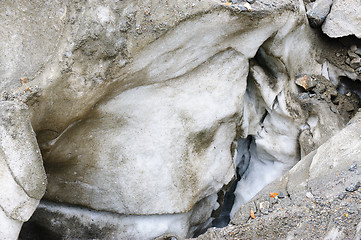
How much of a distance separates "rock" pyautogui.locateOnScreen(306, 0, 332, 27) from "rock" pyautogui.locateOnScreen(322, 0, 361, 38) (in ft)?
0.10

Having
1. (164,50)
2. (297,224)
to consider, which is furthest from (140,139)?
(297,224)

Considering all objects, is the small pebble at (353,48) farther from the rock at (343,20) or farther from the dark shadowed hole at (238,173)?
the dark shadowed hole at (238,173)

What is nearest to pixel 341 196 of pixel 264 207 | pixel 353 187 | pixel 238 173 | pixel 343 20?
pixel 353 187

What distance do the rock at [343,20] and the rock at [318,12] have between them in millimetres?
32

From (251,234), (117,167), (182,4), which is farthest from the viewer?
(117,167)

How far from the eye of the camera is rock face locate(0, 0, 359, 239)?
231 centimetres

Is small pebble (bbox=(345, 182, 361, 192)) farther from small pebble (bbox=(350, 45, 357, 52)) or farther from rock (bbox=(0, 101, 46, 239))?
rock (bbox=(0, 101, 46, 239))

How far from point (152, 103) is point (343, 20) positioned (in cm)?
139

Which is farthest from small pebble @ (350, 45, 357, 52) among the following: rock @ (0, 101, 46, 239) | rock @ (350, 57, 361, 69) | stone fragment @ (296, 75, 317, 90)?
rock @ (0, 101, 46, 239)

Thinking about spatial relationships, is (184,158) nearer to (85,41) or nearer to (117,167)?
(117,167)

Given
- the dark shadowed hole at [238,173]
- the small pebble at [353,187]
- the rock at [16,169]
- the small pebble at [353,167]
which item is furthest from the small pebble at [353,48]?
the rock at [16,169]

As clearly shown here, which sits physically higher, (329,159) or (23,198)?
(23,198)

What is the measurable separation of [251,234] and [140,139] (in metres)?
0.83

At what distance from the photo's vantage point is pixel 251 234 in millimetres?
2217
